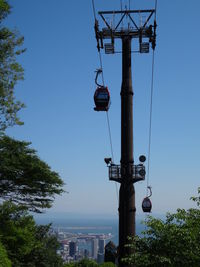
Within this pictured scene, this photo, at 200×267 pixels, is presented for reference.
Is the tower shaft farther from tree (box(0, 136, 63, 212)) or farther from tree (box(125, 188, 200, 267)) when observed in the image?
tree (box(0, 136, 63, 212))

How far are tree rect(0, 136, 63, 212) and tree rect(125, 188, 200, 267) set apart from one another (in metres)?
15.8

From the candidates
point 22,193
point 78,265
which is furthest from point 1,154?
point 78,265

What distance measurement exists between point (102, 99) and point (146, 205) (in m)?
6.44

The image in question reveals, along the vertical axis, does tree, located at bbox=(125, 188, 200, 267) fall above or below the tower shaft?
below

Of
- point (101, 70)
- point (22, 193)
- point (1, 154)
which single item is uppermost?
point (101, 70)

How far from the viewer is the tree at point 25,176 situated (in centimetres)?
2966

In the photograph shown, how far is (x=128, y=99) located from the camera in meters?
20.3

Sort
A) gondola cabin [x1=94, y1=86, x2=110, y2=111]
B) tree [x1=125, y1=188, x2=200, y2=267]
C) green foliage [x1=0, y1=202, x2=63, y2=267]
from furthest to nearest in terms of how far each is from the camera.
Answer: green foliage [x1=0, y1=202, x2=63, y2=267] < gondola cabin [x1=94, y1=86, x2=110, y2=111] < tree [x1=125, y1=188, x2=200, y2=267]

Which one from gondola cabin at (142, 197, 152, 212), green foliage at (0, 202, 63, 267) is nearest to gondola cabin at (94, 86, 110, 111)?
gondola cabin at (142, 197, 152, 212)

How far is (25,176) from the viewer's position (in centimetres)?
3050

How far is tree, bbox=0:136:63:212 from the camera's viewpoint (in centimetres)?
2966

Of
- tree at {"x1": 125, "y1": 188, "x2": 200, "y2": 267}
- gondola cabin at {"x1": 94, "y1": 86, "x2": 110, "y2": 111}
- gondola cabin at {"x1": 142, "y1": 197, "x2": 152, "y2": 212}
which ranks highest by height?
gondola cabin at {"x1": 94, "y1": 86, "x2": 110, "y2": 111}

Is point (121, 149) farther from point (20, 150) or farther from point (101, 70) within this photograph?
point (20, 150)

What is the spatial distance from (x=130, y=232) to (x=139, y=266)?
4.35 metres
